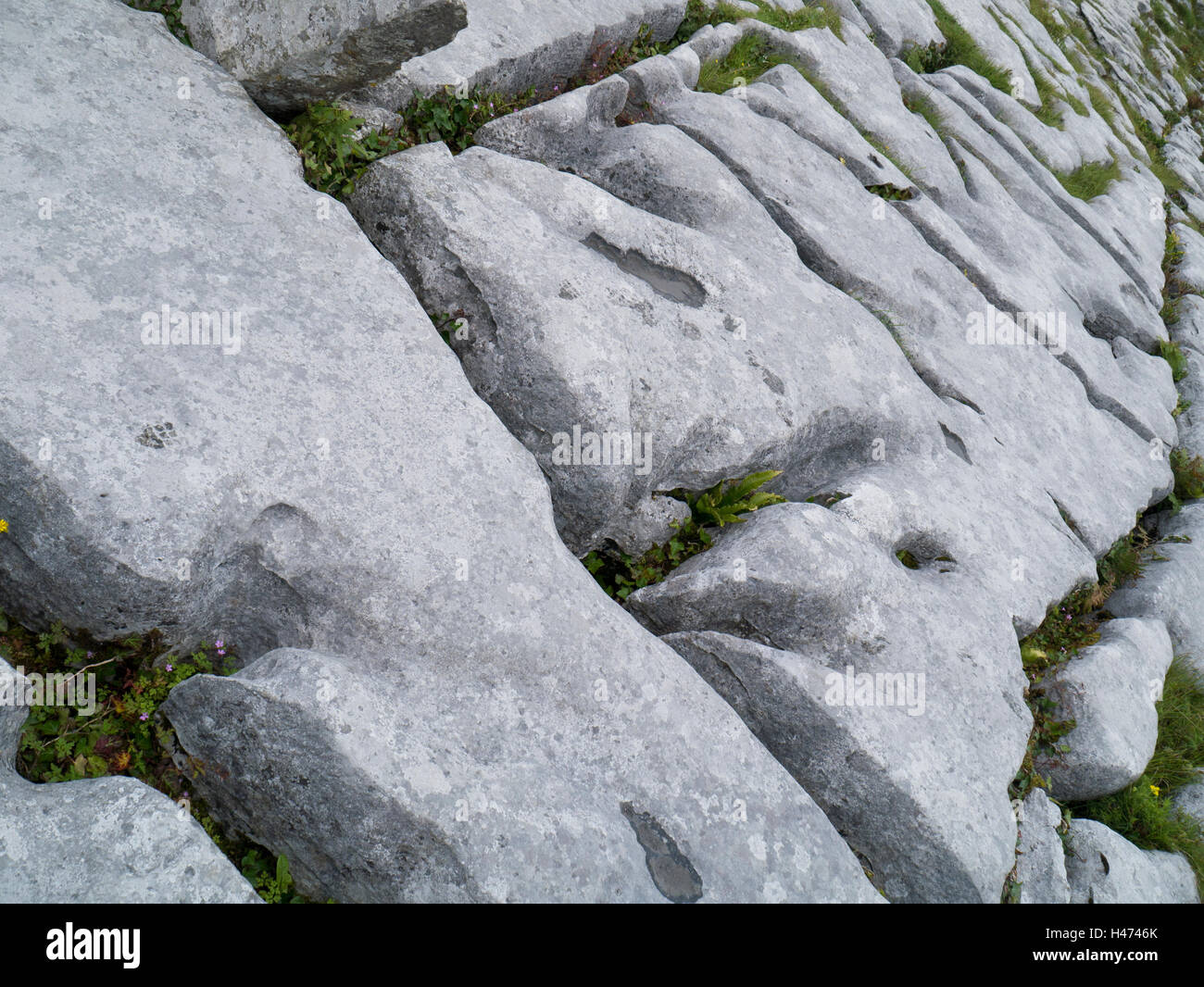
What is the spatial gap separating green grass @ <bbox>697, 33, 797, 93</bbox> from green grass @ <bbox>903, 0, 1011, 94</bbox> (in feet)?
24.5

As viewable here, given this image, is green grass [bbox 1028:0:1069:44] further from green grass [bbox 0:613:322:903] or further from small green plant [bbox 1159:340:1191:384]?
green grass [bbox 0:613:322:903]

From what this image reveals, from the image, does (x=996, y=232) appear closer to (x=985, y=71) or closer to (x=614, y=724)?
(x=985, y=71)

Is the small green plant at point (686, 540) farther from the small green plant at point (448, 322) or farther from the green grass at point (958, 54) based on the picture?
the green grass at point (958, 54)

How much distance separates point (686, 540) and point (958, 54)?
19.5m

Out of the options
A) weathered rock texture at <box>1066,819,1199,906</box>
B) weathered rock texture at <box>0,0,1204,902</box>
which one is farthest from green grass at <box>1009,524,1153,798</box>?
weathered rock texture at <box>1066,819,1199,906</box>

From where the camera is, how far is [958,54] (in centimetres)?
2180

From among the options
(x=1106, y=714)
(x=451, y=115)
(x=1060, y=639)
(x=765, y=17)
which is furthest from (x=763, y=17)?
(x=1106, y=714)

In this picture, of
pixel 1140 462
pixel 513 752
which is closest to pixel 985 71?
pixel 1140 462

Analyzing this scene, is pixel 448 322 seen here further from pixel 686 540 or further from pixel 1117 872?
pixel 1117 872

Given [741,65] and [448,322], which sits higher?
[741,65]

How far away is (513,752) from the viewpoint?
5.95 meters

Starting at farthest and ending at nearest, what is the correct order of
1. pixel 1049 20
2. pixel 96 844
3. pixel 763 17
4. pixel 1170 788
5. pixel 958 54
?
pixel 1049 20 → pixel 958 54 → pixel 763 17 → pixel 1170 788 → pixel 96 844

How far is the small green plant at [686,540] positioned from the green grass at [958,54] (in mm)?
17401
